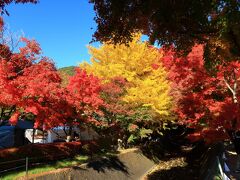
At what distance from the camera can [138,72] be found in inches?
954

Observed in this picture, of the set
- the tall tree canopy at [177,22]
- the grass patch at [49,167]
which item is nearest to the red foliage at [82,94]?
the grass patch at [49,167]

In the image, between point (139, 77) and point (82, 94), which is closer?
point (82, 94)

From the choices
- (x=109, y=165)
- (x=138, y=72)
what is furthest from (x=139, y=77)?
(x=109, y=165)

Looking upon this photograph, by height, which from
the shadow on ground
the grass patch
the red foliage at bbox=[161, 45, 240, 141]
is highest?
the red foliage at bbox=[161, 45, 240, 141]

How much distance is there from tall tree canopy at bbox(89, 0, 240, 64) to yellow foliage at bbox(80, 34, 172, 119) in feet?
44.6

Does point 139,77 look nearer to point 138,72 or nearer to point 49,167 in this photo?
point 138,72

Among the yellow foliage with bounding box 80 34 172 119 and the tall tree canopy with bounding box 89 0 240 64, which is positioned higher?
the yellow foliage with bounding box 80 34 172 119

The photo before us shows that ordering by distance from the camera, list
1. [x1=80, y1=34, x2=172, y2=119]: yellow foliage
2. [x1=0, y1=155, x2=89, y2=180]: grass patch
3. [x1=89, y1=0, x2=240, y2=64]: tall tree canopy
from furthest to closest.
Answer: [x1=80, y1=34, x2=172, y2=119]: yellow foliage, [x1=0, y1=155, x2=89, y2=180]: grass patch, [x1=89, y1=0, x2=240, y2=64]: tall tree canopy

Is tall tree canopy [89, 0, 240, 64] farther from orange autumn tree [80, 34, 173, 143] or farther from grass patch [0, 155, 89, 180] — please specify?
orange autumn tree [80, 34, 173, 143]

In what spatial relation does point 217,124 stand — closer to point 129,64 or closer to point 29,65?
point 129,64

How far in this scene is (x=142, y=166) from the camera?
23.2 metres

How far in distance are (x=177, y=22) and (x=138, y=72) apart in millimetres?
17310

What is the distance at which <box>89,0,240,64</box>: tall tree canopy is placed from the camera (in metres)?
6.27

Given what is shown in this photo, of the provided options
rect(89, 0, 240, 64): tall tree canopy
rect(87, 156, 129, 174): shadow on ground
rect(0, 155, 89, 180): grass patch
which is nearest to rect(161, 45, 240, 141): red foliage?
rect(87, 156, 129, 174): shadow on ground
